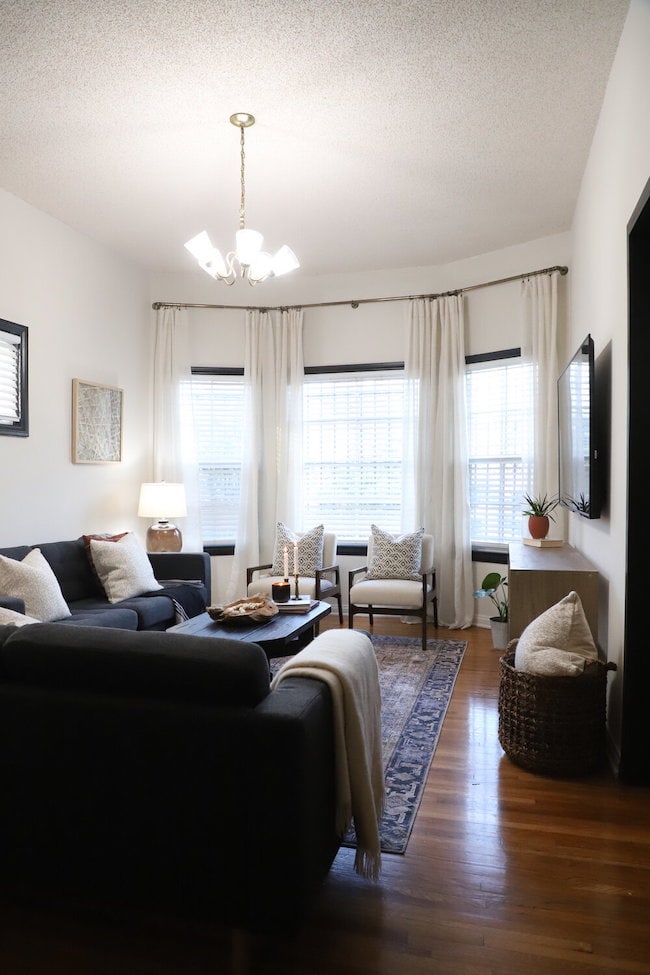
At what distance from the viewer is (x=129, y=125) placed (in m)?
3.65

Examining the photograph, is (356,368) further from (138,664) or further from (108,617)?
(138,664)

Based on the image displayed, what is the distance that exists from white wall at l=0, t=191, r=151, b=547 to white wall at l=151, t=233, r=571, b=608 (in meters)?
0.56

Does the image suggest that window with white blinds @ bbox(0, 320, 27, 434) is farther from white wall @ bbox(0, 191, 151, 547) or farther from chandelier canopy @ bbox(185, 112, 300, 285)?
chandelier canopy @ bbox(185, 112, 300, 285)

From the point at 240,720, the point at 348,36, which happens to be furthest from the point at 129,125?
the point at 240,720

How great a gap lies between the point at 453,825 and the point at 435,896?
18.8 inches

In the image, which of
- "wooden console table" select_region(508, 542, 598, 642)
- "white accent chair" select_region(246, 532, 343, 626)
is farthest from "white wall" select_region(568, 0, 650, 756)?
"white accent chair" select_region(246, 532, 343, 626)

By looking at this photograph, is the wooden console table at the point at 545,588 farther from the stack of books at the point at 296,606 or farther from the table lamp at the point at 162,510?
the table lamp at the point at 162,510

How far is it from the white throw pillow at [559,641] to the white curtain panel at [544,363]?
237 centimetres

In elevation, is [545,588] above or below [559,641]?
above

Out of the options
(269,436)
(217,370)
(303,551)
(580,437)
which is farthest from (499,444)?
(217,370)

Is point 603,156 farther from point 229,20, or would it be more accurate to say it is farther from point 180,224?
point 180,224

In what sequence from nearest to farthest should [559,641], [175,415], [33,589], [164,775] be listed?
1. [164,775]
2. [559,641]
3. [33,589]
4. [175,415]

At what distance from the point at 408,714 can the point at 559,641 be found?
1031mm

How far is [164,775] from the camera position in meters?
1.69
